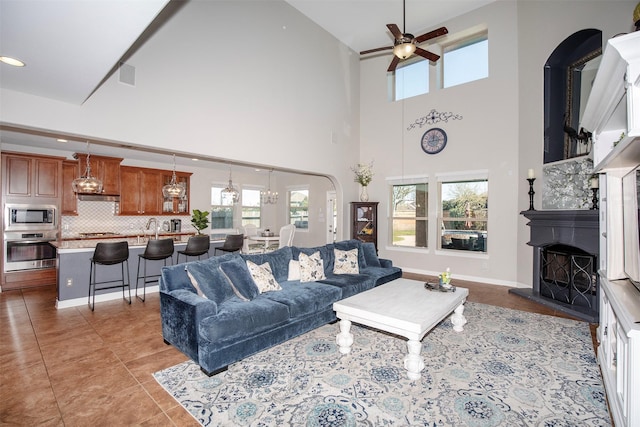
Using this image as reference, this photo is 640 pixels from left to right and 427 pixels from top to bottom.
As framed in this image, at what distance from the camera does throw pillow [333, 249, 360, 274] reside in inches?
182

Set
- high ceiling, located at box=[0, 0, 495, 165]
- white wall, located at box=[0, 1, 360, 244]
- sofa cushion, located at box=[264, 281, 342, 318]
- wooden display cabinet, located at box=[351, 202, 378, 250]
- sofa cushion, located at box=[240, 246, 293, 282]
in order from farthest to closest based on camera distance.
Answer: wooden display cabinet, located at box=[351, 202, 378, 250] < sofa cushion, located at box=[240, 246, 293, 282] < white wall, located at box=[0, 1, 360, 244] < sofa cushion, located at box=[264, 281, 342, 318] < high ceiling, located at box=[0, 0, 495, 165]

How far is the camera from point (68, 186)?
632 cm

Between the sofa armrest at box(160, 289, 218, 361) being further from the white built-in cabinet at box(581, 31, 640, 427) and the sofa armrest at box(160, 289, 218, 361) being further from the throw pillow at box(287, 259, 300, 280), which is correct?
the white built-in cabinet at box(581, 31, 640, 427)

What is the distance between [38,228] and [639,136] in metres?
8.09

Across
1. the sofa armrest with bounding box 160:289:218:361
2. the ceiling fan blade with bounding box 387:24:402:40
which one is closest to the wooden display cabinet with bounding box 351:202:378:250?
the ceiling fan blade with bounding box 387:24:402:40

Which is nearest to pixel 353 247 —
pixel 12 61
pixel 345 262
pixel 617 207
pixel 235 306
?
pixel 345 262

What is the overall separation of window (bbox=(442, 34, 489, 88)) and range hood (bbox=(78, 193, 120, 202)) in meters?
7.65

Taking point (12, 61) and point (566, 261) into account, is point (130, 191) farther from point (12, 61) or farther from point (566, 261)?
point (566, 261)

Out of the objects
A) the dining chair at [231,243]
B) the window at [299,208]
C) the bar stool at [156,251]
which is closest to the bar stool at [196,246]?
the bar stool at [156,251]

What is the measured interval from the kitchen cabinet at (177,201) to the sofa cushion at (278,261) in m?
4.54

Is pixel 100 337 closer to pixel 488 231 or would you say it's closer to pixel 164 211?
pixel 164 211

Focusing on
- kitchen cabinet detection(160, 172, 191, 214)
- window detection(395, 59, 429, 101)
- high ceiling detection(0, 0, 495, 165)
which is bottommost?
kitchen cabinet detection(160, 172, 191, 214)

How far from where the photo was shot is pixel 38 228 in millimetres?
5738

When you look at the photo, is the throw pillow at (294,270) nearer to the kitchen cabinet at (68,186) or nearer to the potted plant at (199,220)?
the potted plant at (199,220)
